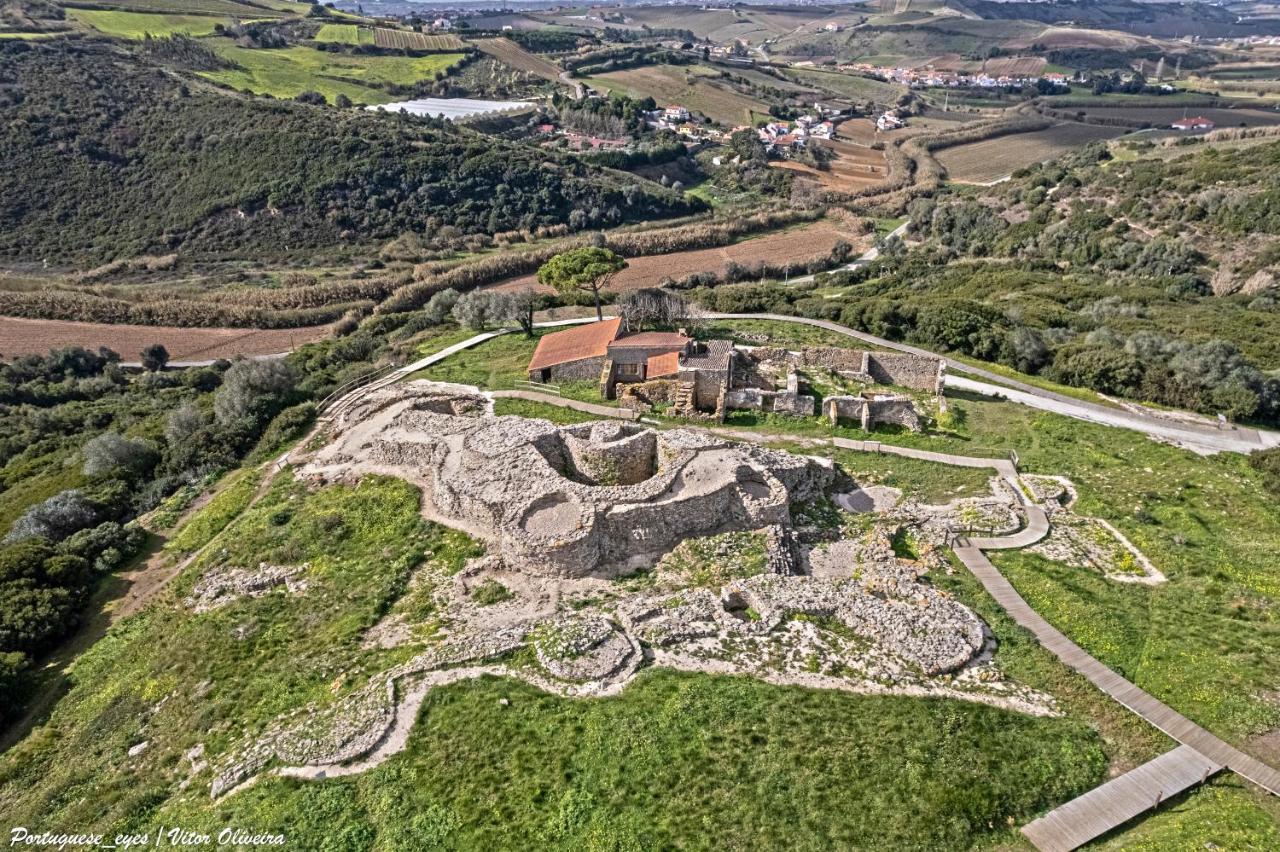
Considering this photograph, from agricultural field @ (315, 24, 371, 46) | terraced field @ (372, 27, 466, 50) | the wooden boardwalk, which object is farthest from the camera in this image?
terraced field @ (372, 27, 466, 50)

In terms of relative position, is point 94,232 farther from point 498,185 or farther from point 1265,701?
point 1265,701

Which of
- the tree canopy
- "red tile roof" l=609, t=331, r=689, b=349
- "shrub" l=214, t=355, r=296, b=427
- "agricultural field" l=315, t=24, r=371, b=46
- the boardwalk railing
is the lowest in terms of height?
"shrub" l=214, t=355, r=296, b=427

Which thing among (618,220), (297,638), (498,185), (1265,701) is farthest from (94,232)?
(1265,701)

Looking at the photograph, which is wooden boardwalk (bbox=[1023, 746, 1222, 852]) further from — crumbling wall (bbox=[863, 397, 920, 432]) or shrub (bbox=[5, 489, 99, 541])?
shrub (bbox=[5, 489, 99, 541])

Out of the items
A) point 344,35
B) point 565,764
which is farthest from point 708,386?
point 344,35

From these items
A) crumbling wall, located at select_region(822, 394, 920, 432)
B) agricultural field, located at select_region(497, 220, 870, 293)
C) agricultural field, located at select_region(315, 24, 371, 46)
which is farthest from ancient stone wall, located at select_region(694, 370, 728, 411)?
agricultural field, located at select_region(315, 24, 371, 46)
